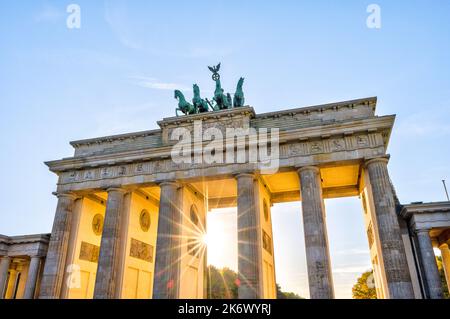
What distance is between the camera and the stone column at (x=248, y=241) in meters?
18.7

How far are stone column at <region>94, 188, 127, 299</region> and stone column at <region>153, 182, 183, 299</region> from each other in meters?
3.07

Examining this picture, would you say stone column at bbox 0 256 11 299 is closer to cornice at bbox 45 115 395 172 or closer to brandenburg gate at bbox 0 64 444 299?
brandenburg gate at bbox 0 64 444 299

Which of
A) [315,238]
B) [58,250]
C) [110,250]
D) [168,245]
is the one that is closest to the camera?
[315,238]

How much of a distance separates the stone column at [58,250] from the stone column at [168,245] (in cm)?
694

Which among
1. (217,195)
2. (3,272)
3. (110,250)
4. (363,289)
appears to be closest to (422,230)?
(217,195)

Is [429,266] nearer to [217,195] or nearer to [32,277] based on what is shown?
[217,195]

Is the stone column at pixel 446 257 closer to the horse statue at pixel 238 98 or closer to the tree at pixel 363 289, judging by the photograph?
the horse statue at pixel 238 98

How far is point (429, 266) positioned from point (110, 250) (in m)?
18.3

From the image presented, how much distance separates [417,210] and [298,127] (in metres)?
8.18

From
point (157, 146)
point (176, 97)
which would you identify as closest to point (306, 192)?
point (157, 146)

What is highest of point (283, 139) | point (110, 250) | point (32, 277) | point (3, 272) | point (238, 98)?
point (238, 98)

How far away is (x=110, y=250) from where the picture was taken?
22.0 meters

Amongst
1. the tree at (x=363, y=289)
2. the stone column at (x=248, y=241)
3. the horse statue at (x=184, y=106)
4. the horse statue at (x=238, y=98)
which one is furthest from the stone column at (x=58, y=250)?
the tree at (x=363, y=289)
